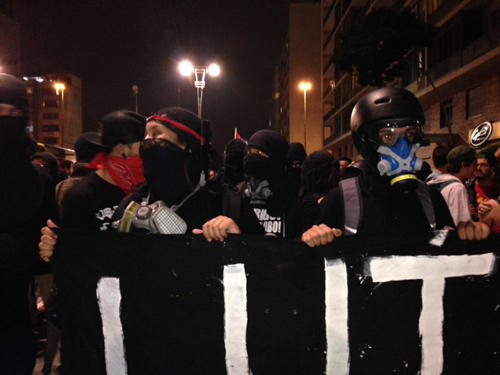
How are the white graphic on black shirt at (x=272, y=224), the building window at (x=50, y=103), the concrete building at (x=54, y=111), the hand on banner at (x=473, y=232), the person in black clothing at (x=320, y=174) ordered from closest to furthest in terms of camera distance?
the hand on banner at (x=473, y=232) → the white graphic on black shirt at (x=272, y=224) → the person in black clothing at (x=320, y=174) → the concrete building at (x=54, y=111) → the building window at (x=50, y=103)

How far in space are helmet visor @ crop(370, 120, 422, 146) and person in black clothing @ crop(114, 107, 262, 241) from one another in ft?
3.04

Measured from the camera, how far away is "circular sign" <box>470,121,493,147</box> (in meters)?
15.9

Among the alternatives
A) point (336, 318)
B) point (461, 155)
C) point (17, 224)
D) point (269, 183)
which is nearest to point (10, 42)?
point (269, 183)

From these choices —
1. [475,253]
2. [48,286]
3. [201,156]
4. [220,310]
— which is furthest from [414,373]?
[48,286]

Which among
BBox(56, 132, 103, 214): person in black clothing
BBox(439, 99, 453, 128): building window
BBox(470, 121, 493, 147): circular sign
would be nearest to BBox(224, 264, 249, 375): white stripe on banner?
BBox(56, 132, 103, 214): person in black clothing

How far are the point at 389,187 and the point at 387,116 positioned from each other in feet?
1.40

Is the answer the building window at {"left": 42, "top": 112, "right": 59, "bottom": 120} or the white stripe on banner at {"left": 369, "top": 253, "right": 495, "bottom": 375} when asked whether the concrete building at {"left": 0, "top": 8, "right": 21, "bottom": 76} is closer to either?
the white stripe on banner at {"left": 369, "top": 253, "right": 495, "bottom": 375}

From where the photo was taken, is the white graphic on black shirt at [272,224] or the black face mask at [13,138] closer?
the black face mask at [13,138]

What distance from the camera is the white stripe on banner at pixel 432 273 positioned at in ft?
6.71

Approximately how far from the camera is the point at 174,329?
6.63 feet

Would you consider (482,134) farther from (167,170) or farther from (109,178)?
(167,170)

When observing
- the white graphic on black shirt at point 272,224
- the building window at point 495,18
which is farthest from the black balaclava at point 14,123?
the building window at point 495,18

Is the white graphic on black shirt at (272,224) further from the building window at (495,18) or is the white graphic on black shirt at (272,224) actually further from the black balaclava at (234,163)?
the building window at (495,18)

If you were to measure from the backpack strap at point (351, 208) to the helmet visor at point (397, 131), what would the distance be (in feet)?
1.15
